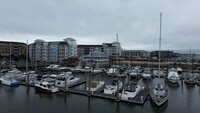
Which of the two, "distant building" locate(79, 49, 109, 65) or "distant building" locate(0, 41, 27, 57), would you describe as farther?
"distant building" locate(0, 41, 27, 57)

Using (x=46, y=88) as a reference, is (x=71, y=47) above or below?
above

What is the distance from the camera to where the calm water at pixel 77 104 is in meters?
17.2

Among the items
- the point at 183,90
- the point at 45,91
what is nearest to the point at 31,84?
the point at 45,91

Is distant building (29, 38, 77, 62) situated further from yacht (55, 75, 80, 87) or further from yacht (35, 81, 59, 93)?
yacht (35, 81, 59, 93)

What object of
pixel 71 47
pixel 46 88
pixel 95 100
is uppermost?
pixel 71 47

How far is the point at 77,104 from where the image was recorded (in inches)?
742

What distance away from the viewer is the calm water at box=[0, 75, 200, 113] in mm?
17156

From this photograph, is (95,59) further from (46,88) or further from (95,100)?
(95,100)

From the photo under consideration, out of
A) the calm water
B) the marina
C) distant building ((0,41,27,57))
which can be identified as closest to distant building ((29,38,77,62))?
distant building ((0,41,27,57))

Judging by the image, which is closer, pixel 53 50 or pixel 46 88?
pixel 46 88

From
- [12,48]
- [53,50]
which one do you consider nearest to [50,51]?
[53,50]

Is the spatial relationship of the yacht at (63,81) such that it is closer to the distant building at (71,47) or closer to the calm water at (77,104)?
the calm water at (77,104)

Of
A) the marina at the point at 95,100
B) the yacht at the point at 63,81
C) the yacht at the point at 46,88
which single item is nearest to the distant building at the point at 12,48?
the yacht at the point at 63,81

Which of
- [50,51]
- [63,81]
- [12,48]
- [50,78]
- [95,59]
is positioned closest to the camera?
[63,81]
